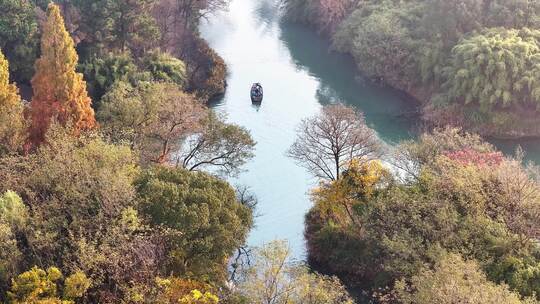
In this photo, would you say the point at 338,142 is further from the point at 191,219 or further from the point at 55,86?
the point at 55,86

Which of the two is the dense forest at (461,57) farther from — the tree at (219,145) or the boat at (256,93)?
the tree at (219,145)

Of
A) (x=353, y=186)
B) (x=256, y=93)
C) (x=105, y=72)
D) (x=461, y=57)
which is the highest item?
(x=461, y=57)

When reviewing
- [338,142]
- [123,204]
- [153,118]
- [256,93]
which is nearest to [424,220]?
[338,142]

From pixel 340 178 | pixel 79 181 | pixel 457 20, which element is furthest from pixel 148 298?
pixel 457 20

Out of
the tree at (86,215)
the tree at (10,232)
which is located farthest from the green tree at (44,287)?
the tree at (10,232)

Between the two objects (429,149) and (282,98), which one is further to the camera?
(282,98)

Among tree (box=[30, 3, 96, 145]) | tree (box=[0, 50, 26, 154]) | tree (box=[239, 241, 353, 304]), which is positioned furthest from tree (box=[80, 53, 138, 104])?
tree (box=[239, 241, 353, 304])
